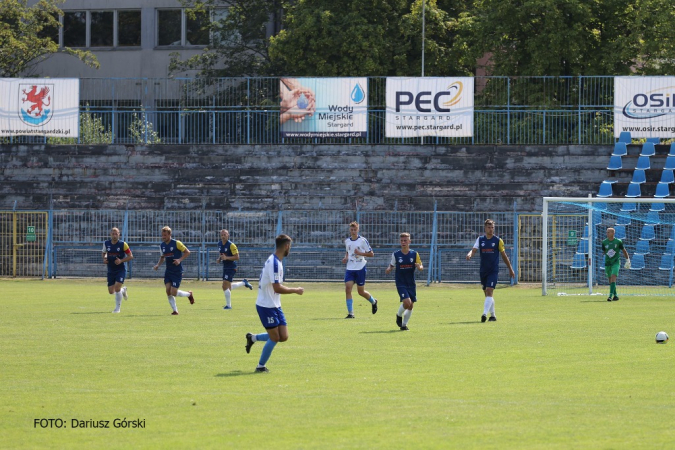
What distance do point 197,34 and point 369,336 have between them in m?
40.7

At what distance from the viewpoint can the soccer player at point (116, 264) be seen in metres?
22.8

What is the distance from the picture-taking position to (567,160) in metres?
37.1

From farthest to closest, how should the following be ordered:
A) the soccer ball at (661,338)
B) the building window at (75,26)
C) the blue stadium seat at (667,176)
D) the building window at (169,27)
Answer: the building window at (75,26) → the building window at (169,27) → the blue stadium seat at (667,176) → the soccer ball at (661,338)

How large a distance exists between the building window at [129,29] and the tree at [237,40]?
523cm

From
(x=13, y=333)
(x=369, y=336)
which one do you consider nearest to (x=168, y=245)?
(x=13, y=333)

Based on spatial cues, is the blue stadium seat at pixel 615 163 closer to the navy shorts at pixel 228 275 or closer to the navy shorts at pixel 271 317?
the navy shorts at pixel 228 275

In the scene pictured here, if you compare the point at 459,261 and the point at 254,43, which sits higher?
the point at 254,43

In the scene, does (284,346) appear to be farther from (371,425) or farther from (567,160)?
(567,160)

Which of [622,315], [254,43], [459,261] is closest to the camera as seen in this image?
[622,315]

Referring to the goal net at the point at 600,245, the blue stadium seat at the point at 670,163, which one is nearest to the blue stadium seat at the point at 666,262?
the goal net at the point at 600,245

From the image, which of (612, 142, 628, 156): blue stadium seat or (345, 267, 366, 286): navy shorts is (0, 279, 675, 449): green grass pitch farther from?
(612, 142, 628, 156): blue stadium seat

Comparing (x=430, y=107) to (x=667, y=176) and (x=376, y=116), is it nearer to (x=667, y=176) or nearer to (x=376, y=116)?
(x=376, y=116)

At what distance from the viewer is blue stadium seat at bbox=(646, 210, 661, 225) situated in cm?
3316

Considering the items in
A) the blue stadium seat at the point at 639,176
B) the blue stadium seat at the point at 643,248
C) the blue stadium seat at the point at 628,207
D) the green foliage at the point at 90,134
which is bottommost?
the blue stadium seat at the point at 643,248
